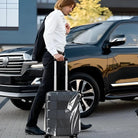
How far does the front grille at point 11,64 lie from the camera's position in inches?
266

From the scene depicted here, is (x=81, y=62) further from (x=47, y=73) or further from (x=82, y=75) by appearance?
(x=47, y=73)

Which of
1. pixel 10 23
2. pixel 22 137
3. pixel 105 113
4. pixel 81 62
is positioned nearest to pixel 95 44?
pixel 81 62

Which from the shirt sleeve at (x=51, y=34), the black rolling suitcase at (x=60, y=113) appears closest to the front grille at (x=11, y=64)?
the shirt sleeve at (x=51, y=34)

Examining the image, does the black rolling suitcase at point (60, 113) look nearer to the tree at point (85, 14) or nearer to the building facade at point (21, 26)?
the tree at point (85, 14)

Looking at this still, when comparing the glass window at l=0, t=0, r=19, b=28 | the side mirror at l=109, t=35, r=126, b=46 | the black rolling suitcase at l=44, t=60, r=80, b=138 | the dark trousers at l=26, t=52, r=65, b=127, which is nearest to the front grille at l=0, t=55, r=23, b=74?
the dark trousers at l=26, t=52, r=65, b=127

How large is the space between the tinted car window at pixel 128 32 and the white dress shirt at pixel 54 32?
8.14ft

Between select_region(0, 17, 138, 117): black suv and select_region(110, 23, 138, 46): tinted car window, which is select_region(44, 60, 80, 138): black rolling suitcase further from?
select_region(110, 23, 138, 46): tinted car window

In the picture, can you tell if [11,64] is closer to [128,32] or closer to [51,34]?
[51,34]

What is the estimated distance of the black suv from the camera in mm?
6691

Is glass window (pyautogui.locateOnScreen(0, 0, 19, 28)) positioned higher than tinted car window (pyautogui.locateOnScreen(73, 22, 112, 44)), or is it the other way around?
glass window (pyautogui.locateOnScreen(0, 0, 19, 28))

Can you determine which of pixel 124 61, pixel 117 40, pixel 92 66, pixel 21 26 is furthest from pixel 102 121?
pixel 21 26

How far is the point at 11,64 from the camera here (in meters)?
6.87

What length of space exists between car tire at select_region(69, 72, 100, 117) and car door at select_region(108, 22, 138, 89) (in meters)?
0.38

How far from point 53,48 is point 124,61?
98.5 inches
